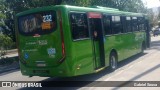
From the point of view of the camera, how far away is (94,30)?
11.4 m

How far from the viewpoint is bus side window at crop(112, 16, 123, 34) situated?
1340 cm

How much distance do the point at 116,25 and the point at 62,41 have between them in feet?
16.4

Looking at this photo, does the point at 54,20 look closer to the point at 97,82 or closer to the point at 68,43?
the point at 68,43

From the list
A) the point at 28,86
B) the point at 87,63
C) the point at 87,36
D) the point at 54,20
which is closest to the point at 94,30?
the point at 87,36

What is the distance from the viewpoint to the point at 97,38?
11.7 meters

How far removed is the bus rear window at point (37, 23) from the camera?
9570 mm

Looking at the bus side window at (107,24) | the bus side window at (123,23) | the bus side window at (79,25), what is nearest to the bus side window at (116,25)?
the bus side window at (123,23)

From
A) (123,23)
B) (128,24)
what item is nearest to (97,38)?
(123,23)

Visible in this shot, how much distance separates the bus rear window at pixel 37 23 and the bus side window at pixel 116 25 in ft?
14.7

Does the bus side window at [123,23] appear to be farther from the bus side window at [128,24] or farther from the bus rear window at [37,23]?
the bus rear window at [37,23]

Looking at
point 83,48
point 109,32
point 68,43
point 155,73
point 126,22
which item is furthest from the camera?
point 126,22

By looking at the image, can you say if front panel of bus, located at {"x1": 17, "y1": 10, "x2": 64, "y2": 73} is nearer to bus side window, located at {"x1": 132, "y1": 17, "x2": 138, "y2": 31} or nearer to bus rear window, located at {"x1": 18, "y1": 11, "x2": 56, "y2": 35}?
bus rear window, located at {"x1": 18, "y1": 11, "x2": 56, "y2": 35}

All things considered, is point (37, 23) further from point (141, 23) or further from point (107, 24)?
point (141, 23)

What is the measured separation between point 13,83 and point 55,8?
3982 millimetres
